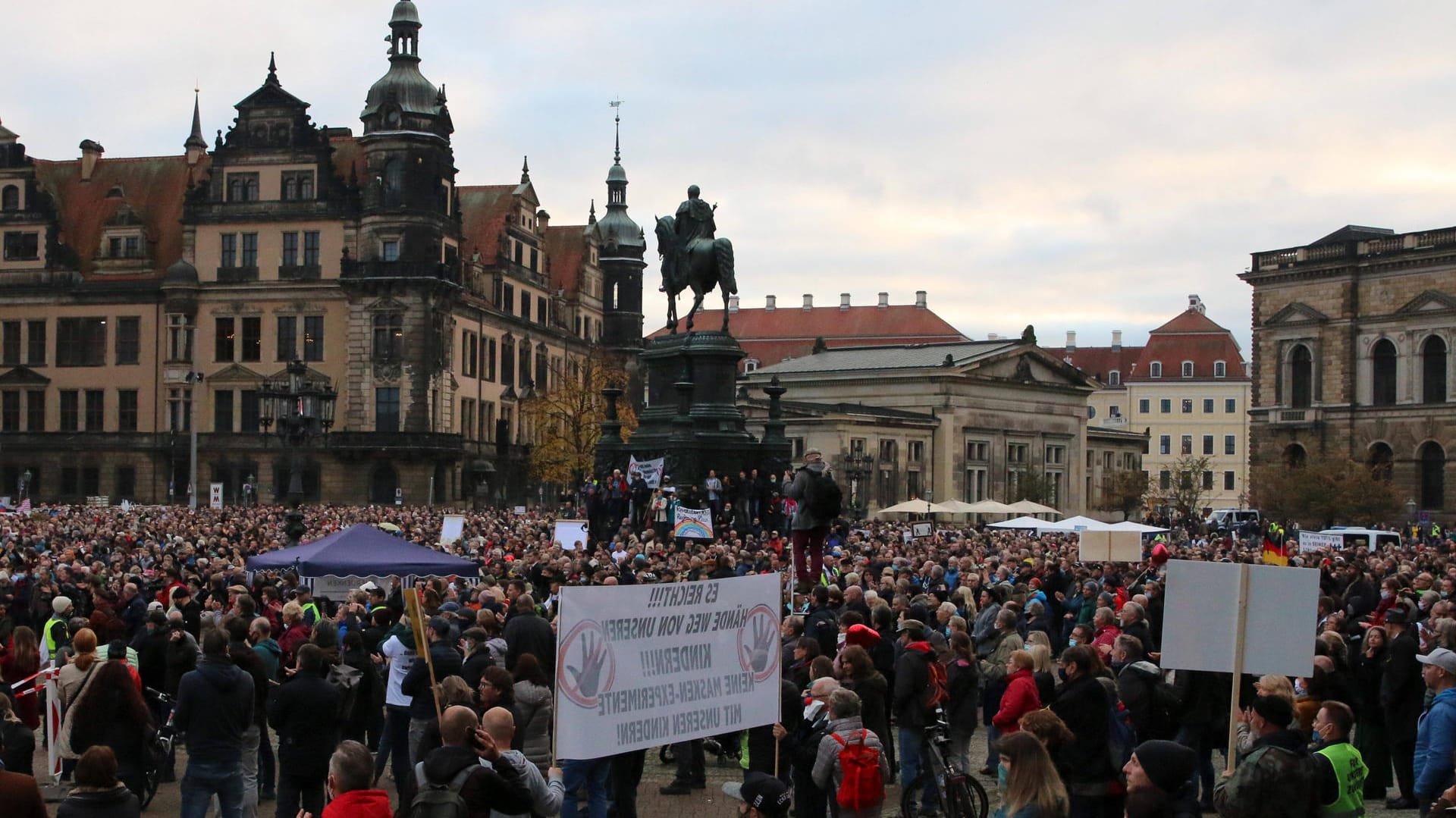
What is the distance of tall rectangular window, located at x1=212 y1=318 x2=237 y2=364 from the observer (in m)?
83.3

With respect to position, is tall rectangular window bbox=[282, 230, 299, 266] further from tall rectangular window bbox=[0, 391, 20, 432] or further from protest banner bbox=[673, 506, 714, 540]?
protest banner bbox=[673, 506, 714, 540]

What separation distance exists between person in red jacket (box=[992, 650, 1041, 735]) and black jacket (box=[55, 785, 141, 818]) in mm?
5901

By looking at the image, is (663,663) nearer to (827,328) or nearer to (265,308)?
(265,308)

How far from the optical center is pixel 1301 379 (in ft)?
291

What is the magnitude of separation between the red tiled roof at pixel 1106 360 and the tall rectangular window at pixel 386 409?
8138 cm

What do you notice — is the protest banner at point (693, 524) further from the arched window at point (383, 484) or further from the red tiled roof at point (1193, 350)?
the red tiled roof at point (1193, 350)

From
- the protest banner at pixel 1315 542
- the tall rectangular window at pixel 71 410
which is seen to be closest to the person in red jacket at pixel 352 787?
the protest banner at pixel 1315 542

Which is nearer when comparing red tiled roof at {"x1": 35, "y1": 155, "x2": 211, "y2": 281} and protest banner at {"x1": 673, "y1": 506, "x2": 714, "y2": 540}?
protest banner at {"x1": 673, "y1": 506, "x2": 714, "y2": 540}

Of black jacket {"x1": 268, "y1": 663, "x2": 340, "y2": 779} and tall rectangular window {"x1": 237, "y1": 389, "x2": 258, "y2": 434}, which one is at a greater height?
tall rectangular window {"x1": 237, "y1": 389, "x2": 258, "y2": 434}

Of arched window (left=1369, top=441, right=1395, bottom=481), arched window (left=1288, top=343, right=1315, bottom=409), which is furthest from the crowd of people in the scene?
arched window (left=1288, top=343, right=1315, bottom=409)

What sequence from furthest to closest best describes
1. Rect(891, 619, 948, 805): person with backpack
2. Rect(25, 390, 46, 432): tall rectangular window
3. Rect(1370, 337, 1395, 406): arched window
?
Rect(25, 390, 46, 432): tall rectangular window, Rect(1370, 337, 1395, 406): arched window, Rect(891, 619, 948, 805): person with backpack

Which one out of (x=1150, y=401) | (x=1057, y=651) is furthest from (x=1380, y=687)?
(x=1150, y=401)

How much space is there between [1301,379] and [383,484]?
4642cm

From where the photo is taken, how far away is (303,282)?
81.4 meters
